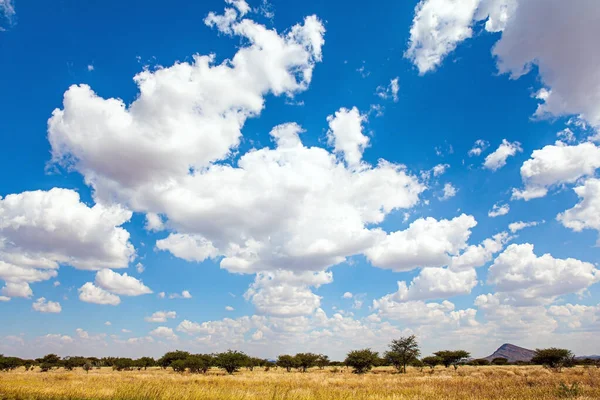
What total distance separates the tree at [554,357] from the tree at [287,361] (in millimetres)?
50832

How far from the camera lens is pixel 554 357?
6581cm

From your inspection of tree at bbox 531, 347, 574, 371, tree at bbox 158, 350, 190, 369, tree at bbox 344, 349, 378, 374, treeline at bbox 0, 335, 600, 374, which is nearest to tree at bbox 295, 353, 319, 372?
treeline at bbox 0, 335, 600, 374

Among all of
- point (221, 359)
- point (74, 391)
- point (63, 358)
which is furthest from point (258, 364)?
point (74, 391)

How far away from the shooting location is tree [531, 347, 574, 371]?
65188 mm

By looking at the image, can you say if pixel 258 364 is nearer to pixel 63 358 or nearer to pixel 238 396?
pixel 63 358

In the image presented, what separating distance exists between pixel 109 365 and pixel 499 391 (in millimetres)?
104752

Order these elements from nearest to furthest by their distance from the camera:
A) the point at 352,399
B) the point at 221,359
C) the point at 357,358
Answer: the point at 352,399
the point at 221,359
the point at 357,358

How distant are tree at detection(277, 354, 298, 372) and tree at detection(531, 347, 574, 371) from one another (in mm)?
50832

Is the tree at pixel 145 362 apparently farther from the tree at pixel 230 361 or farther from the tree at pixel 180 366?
the tree at pixel 230 361

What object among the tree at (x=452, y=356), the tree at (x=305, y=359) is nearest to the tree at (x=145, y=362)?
the tree at (x=305, y=359)

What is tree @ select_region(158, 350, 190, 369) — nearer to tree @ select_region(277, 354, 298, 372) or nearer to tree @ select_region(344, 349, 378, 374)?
tree @ select_region(277, 354, 298, 372)

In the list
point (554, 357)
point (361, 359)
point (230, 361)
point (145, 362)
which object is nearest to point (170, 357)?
point (145, 362)

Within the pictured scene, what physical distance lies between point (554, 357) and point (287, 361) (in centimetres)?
5478

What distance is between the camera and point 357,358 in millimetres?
69062
